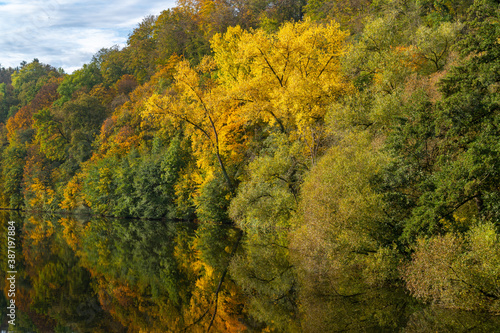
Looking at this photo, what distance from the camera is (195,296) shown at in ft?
52.1

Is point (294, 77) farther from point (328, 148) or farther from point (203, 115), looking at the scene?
point (203, 115)

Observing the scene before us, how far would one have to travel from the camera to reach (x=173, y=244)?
28.9 m

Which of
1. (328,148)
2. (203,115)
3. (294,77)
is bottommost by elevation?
(328,148)

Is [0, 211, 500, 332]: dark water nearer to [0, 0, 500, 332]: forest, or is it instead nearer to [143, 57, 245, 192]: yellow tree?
[0, 0, 500, 332]: forest

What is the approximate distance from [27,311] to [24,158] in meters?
64.8

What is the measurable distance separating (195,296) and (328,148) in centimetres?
1429

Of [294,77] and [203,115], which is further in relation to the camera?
[203,115]

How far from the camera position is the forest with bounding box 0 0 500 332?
49.1ft

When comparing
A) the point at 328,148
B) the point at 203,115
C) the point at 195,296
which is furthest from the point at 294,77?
the point at 195,296

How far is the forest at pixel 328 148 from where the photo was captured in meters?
15.0

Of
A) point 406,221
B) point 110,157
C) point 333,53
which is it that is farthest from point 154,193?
point 406,221

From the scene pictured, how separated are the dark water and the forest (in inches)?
27.6

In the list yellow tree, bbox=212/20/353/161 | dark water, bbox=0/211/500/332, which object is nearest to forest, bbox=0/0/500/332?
yellow tree, bbox=212/20/353/161

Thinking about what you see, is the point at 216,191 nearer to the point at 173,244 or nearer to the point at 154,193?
the point at 173,244
